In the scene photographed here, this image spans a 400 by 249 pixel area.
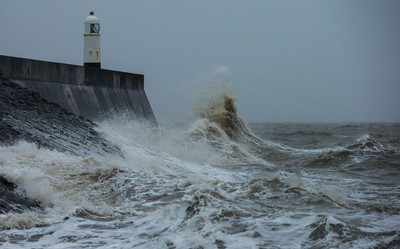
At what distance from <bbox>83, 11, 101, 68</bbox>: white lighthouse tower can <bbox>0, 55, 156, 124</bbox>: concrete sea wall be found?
2.87ft

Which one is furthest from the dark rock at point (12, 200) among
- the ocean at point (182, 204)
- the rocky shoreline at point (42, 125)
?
the rocky shoreline at point (42, 125)

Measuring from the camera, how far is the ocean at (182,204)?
5.72 m

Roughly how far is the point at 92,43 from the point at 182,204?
9.72 metres

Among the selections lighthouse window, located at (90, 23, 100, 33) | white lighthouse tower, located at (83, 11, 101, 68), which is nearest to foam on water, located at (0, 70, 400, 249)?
white lighthouse tower, located at (83, 11, 101, 68)

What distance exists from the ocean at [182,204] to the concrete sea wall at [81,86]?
0.95 metres

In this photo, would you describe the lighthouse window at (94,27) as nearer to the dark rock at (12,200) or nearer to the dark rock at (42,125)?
the dark rock at (42,125)

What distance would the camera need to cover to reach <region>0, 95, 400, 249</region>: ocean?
5.72m

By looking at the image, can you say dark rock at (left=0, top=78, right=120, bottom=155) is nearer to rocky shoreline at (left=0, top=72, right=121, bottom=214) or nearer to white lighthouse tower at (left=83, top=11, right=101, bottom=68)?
rocky shoreline at (left=0, top=72, right=121, bottom=214)

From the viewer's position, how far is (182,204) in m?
6.63

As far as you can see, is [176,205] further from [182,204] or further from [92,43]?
[92,43]

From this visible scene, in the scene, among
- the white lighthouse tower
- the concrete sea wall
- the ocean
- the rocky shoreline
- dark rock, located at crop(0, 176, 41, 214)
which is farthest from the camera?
the white lighthouse tower

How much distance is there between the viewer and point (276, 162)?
13.9 m

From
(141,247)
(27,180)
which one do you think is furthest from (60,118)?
(141,247)

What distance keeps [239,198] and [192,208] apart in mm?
922
